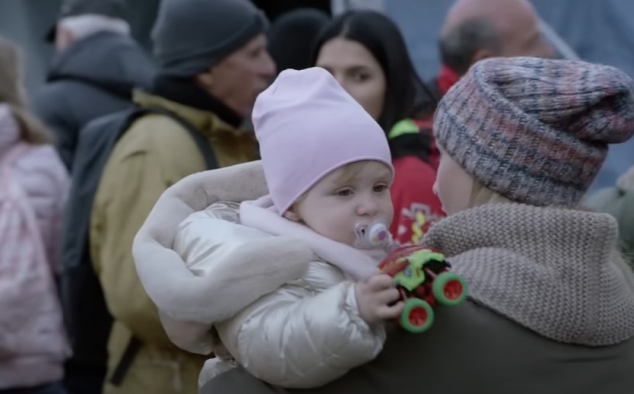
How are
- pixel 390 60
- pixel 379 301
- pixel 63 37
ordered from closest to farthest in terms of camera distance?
pixel 379 301, pixel 390 60, pixel 63 37

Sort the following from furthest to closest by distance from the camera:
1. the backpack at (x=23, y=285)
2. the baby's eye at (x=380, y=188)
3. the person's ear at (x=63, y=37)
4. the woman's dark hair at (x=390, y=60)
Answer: the person's ear at (x=63, y=37) → the backpack at (x=23, y=285) → the woman's dark hair at (x=390, y=60) → the baby's eye at (x=380, y=188)

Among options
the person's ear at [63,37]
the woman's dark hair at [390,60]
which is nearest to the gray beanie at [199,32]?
the woman's dark hair at [390,60]

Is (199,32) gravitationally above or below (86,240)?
above

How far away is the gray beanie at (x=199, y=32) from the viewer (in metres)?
3.96

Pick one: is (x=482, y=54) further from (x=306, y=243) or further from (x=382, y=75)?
(x=306, y=243)

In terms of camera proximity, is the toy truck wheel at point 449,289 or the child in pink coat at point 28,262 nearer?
the toy truck wheel at point 449,289

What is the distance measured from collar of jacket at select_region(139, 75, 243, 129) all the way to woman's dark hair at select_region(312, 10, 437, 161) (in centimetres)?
38

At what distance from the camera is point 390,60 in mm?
3783

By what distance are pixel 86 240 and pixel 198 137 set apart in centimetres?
→ 50

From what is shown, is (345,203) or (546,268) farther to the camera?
(345,203)

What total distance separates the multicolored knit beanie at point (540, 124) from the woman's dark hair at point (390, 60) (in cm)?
168

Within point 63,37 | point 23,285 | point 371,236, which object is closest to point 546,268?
point 371,236

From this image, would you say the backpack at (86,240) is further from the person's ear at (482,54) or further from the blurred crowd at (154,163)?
the person's ear at (482,54)

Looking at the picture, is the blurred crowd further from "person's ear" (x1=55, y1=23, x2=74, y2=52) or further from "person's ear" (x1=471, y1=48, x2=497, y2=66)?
"person's ear" (x1=55, y1=23, x2=74, y2=52)
